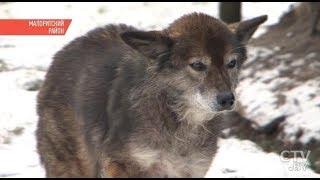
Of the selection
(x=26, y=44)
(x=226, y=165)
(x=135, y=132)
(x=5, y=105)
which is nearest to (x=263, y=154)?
(x=226, y=165)

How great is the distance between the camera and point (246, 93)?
11375 mm

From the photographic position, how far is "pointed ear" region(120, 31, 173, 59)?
517 cm

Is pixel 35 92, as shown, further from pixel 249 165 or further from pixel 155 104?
pixel 155 104

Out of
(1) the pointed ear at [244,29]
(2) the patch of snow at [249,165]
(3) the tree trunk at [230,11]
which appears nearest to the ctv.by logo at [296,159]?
(2) the patch of snow at [249,165]

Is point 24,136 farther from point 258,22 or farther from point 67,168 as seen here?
point 258,22

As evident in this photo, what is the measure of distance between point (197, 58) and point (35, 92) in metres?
4.51

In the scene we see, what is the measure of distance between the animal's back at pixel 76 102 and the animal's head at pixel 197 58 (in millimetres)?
612

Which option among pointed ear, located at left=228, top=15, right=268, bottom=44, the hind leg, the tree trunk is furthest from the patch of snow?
the tree trunk

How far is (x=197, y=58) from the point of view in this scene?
524cm

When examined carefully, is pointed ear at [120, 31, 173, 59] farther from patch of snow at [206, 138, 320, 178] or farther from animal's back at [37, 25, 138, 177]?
patch of snow at [206, 138, 320, 178]

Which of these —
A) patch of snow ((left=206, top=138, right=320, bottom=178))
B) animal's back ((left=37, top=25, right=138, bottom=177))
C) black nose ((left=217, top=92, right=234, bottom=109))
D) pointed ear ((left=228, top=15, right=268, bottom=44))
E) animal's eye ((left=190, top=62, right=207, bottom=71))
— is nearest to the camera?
black nose ((left=217, top=92, right=234, bottom=109))

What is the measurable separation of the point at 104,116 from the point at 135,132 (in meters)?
0.45

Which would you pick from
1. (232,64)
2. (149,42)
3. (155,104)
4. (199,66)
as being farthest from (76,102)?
(232,64)

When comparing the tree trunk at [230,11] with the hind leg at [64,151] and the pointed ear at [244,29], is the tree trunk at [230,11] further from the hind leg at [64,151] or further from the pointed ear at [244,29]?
the hind leg at [64,151]
